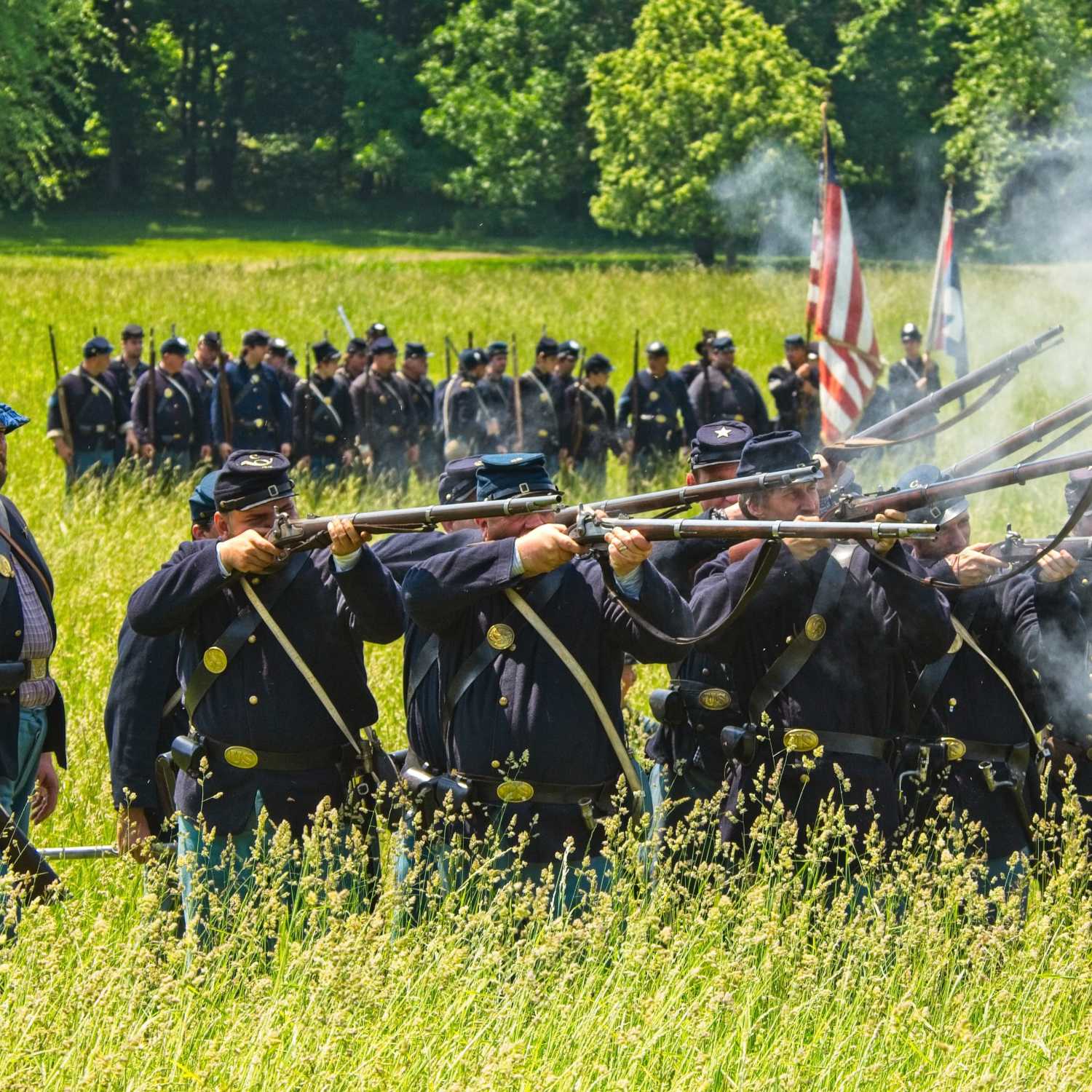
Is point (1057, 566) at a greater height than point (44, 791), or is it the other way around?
point (1057, 566)

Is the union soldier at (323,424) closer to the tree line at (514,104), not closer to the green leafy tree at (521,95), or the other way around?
the tree line at (514,104)

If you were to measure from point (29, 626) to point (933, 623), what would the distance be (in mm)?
2623

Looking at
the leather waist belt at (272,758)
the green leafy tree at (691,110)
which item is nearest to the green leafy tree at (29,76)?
the green leafy tree at (691,110)

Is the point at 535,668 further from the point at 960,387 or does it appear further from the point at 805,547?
the point at 960,387

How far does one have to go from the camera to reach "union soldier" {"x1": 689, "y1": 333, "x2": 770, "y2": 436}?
16.9m

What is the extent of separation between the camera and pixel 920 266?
36812 mm

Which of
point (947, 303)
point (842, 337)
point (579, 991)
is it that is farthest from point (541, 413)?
point (579, 991)

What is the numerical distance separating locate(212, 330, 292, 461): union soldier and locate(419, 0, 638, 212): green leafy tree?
3936cm

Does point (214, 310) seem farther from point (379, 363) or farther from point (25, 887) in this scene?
point (25, 887)

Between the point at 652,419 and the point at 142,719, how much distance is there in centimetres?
1128

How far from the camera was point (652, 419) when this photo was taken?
54.3ft

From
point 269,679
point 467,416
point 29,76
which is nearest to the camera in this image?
point 269,679

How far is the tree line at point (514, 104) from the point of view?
120 ft

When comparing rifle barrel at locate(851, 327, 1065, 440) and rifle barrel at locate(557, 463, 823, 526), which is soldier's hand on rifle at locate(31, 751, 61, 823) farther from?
rifle barrel at locate(851, 327, 1065, 440)
